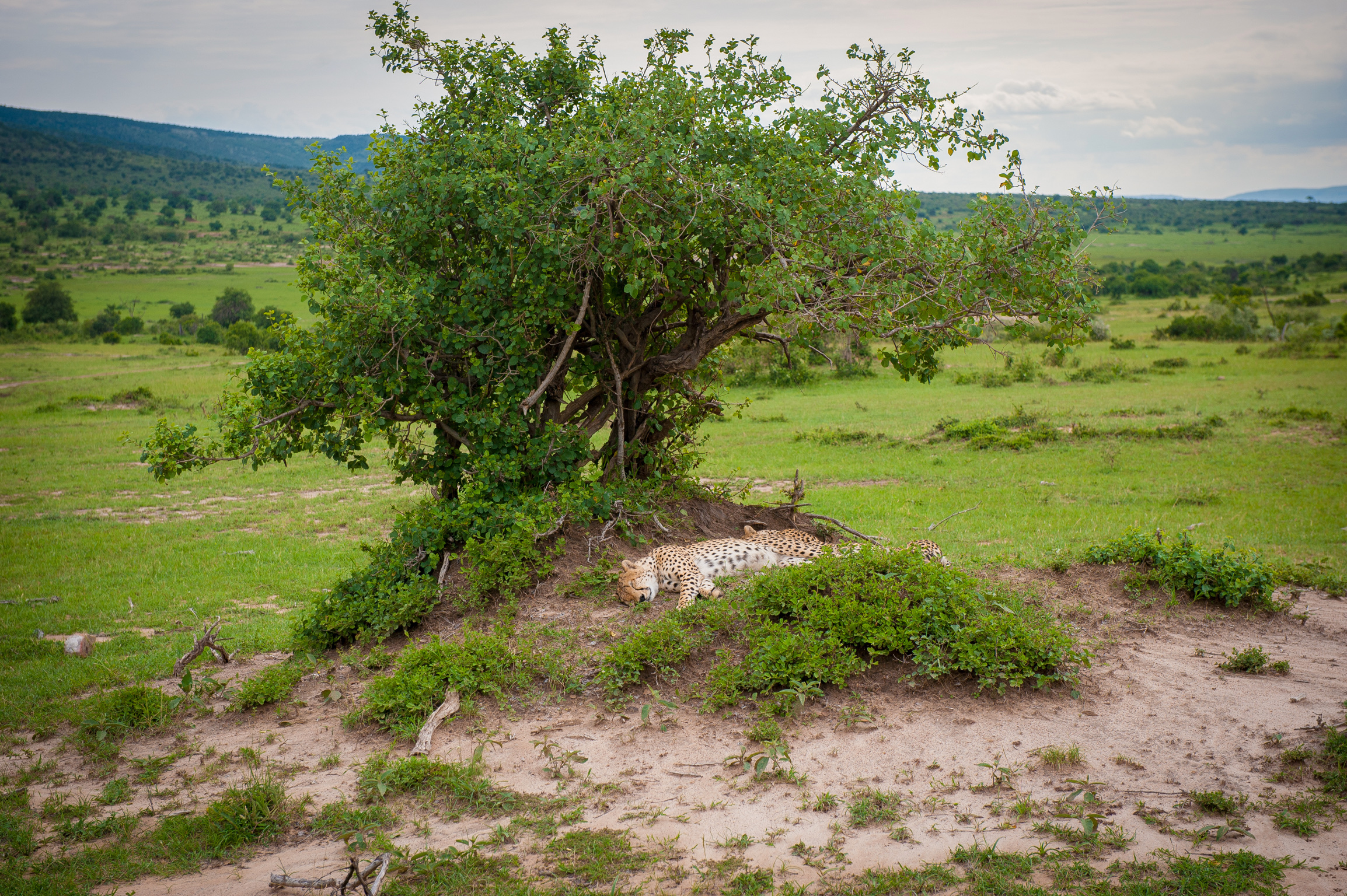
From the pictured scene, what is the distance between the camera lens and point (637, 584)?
6.86m

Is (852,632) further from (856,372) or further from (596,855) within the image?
(856,372)

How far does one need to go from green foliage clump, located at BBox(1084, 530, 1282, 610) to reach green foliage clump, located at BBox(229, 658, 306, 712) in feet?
21.6

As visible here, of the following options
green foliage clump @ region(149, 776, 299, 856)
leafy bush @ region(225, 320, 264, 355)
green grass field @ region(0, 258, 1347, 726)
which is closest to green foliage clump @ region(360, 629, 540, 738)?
green foliage clump @ region(149, 776, 299, 856)

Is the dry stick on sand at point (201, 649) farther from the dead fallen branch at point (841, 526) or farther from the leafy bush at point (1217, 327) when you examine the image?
the leafy bush at point (1217, 327)

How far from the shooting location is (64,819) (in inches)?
192

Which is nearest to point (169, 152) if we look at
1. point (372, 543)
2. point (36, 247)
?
point (36, 247)

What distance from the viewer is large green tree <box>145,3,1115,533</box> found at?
21.8ft

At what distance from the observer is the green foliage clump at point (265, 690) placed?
20.2 ft

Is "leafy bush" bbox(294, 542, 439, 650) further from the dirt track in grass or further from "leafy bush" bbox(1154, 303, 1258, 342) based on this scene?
"leafy bush" bbox(1154, 303, 1258, 342)

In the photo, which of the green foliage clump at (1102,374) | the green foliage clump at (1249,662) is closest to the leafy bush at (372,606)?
the green foliage clump at (1249,662)

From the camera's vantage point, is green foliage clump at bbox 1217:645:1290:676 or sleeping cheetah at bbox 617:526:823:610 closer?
green foliage clump at bbox 1217:645:1290:676

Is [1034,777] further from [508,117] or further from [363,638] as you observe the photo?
[508,117]

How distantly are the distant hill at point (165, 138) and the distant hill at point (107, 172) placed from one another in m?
6.38

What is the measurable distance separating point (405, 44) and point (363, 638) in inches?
207
